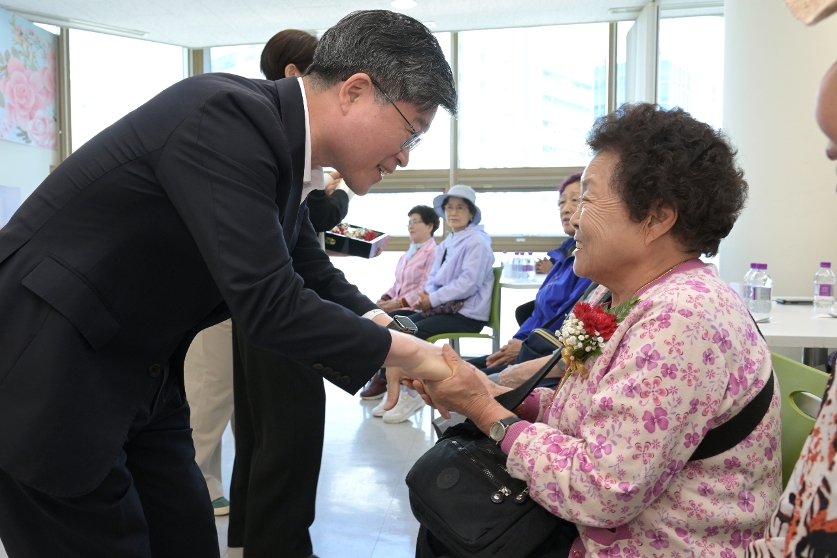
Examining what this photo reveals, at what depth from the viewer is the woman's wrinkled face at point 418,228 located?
5.82 metres

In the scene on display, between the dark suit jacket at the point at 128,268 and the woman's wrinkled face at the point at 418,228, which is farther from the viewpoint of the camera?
the woman's wrinkled face at the point at 418,228

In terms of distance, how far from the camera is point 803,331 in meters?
2.40

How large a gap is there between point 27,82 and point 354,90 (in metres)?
7.62

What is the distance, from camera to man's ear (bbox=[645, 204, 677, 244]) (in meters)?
1.26

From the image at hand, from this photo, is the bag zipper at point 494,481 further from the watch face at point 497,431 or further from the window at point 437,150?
the window at point 437,150

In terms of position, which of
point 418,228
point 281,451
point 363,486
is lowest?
point 363,486

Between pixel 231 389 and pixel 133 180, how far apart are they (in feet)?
5.72

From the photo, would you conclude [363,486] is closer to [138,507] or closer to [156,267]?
[138,507]

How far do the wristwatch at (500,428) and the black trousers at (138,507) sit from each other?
2.10ft

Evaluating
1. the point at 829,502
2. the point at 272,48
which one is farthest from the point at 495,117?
the point at 829,502

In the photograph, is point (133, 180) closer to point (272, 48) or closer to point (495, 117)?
point (272, 48)

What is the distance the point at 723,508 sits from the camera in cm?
108

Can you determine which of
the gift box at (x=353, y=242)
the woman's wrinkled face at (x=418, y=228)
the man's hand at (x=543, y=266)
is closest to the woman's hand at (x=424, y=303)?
the woman's wrinkled face at (x=418, y=228)

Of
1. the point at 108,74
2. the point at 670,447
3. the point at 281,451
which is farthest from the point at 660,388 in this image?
the point at 108,74
